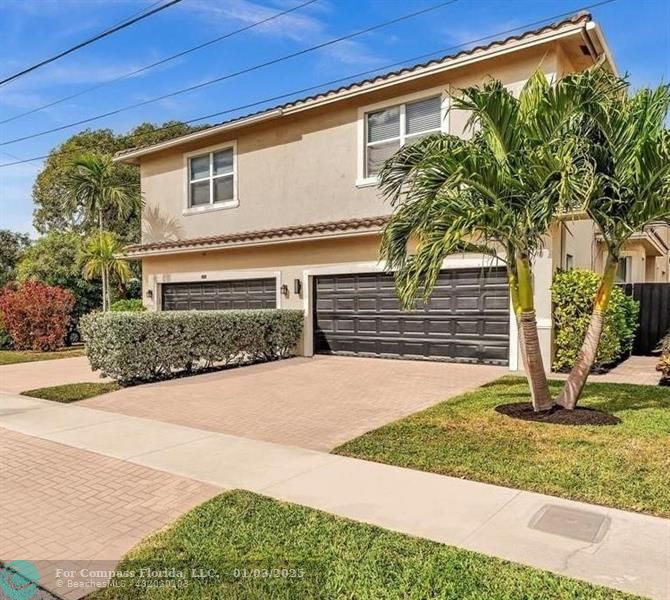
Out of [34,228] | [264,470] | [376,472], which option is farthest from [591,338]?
[34,228]

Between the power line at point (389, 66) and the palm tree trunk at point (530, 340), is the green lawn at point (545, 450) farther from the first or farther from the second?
the power line at point (389, 66)

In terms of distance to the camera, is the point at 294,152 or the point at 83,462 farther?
the point at 294,152

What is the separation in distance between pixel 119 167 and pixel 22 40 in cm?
1942

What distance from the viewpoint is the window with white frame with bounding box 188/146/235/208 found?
17105mm

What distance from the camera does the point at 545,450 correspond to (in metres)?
5.73

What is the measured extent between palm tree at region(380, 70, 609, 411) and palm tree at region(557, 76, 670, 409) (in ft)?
1.16

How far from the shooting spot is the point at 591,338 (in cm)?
704

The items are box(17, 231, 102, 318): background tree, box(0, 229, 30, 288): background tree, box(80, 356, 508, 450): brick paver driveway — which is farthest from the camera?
box(0, 229, 30, 288): background tree

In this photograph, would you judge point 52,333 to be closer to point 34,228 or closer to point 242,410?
point 242,410

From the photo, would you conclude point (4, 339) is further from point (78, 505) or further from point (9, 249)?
point (78, 505)

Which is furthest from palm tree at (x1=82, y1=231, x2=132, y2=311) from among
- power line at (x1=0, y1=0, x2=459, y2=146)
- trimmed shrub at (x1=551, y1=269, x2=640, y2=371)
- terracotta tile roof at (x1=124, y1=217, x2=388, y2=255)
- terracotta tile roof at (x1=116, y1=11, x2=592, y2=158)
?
trimmed shrub at (x1=551, y1=269, x2=640, y2=371)

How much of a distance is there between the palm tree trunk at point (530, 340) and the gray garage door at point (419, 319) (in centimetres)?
401

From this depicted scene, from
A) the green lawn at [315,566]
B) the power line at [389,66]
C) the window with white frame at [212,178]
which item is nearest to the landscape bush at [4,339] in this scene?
the window with white frame at [212,178]

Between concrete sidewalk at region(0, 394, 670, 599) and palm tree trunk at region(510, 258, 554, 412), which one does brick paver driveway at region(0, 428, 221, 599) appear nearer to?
concrete sidewalk at region(0, 394, 670, 599)
